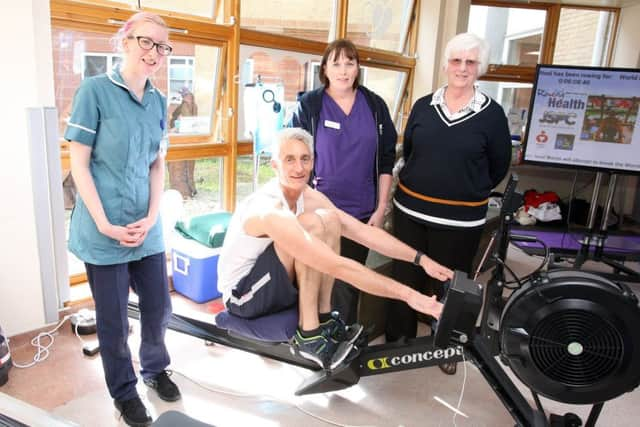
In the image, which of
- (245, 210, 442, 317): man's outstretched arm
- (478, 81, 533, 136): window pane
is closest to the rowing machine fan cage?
(245, 210, 442, 317): man's outstretched arm

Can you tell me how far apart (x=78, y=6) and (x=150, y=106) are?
1045 millimetres

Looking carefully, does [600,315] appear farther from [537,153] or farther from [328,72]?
[537,153]

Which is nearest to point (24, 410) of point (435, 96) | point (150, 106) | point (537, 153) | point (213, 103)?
point (150, 106)

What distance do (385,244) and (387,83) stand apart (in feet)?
12.4

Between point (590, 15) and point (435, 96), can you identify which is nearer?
point (435, 96)

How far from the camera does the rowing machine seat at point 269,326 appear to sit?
191 cm

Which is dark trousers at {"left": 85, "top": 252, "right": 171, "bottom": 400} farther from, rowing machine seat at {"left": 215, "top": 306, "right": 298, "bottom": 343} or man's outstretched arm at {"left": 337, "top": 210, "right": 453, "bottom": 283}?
man's outstretched arm at {"left": 337, "top": 210, "right": 453, "bottom": 283}

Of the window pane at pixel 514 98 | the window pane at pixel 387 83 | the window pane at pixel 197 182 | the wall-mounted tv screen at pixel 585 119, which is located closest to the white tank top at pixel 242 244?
the window pane at pixel 197 182

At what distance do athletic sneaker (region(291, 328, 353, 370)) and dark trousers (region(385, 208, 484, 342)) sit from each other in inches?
24.7

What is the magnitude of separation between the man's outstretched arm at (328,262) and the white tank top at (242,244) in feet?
0.23

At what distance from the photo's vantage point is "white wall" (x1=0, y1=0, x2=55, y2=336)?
2238 millimetres

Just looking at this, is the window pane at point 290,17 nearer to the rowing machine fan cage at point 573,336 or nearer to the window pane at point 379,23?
the window pane at point 379,23

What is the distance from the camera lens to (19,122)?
231 centimetres

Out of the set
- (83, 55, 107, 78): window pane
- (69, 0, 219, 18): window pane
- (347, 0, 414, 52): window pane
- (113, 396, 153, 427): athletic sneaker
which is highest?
(347, 0, 414, 52): window pane
